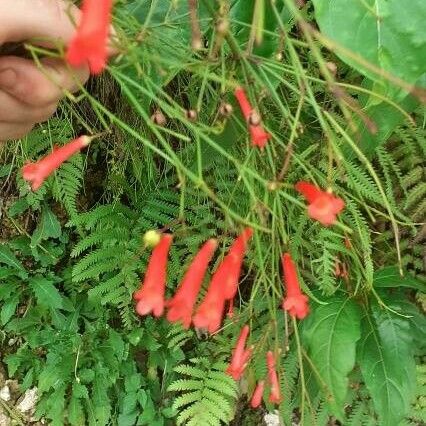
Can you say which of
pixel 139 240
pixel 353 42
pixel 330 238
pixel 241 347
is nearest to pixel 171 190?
pixel 139 240

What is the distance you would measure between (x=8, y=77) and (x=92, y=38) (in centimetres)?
32

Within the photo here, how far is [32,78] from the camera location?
781 millimetres

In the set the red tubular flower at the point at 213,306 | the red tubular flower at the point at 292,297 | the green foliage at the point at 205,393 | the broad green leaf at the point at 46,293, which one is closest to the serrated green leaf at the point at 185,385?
the green foliage at the point at 205,393

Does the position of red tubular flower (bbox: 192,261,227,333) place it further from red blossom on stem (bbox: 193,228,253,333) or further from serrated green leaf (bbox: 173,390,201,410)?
serrated green leaf (bbox: 173,390,201,410)

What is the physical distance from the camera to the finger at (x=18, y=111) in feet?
2.77

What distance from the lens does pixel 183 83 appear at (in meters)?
1.50

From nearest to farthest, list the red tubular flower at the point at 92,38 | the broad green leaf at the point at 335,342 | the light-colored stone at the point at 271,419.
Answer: the red tubular flower at the point at 92,38 → the broad green leaf at the point at 335,342 → the light-colored stone at the point at 271,419

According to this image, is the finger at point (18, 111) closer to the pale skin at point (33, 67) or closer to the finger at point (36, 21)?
the pale skin at point (33, 67)

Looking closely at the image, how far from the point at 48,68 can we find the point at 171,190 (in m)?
1.01

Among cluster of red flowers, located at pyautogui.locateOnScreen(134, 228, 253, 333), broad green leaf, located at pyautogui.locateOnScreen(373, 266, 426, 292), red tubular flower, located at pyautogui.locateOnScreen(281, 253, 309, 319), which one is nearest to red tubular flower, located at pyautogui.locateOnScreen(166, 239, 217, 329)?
cluster of red flowers, located at pyautogui.locateOnScreen(134, 228, 253, 333)

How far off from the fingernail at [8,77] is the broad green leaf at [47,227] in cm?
99

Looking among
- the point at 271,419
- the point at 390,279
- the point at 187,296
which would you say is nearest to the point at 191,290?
the point at 187,296

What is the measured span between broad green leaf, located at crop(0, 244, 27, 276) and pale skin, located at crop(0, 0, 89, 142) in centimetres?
88

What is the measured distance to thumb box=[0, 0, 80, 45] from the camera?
706 millimetres
